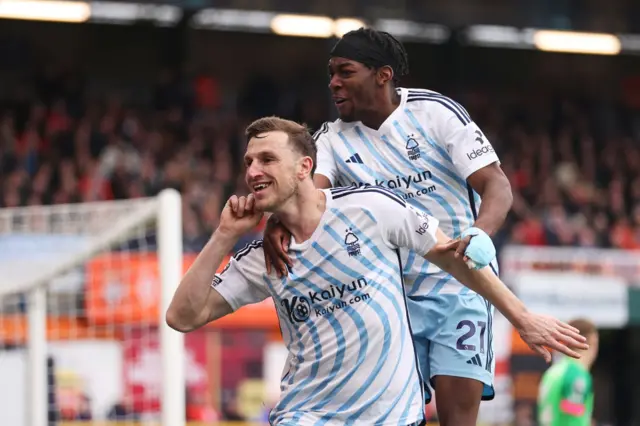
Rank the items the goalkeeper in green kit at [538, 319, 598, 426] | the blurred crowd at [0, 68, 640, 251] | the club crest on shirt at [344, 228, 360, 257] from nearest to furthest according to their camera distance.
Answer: the club crest on shirt at [344, 228, 360, 257], the goalkeeper in green kit at [538, 319, 598, 426], the blurred crowd at [0, 68, 640, 251]

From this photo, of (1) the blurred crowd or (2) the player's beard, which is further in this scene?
(1) the blurred crowd

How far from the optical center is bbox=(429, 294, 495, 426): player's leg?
5859 millimetres

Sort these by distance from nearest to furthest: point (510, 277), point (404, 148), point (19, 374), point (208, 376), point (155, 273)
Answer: point (404, 148) → point (19, 374) → point (155, 273) → point (208, 376) → point (510, 277)

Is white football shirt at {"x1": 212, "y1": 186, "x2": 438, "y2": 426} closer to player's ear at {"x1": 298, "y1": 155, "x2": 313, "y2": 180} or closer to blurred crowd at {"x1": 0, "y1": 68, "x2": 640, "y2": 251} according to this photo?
player's ear at {"x1": 298, "y1": 155, "x2": 313, "y2": 180}

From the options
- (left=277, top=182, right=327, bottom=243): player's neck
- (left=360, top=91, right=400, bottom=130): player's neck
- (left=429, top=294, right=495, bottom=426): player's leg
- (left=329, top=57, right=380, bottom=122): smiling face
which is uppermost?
(left=329, top=57, right=380, bottom=122): smiling face

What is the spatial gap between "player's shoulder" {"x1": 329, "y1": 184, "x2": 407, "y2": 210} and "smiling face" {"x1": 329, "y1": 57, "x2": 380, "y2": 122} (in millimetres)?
726

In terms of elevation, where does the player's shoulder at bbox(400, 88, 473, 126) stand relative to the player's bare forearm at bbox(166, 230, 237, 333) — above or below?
above

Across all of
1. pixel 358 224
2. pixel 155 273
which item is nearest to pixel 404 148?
pixel 358 224

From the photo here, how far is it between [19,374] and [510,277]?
36.3ft

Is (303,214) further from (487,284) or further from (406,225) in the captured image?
(487,284)

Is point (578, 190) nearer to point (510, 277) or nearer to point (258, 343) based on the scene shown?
point (510, 277)

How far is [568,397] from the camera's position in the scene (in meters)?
9.74

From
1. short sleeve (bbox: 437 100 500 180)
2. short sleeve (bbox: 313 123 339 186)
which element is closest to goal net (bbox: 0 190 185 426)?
short sleeve (bbox: 313 123 339 186)

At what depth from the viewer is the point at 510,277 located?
63.4ft
